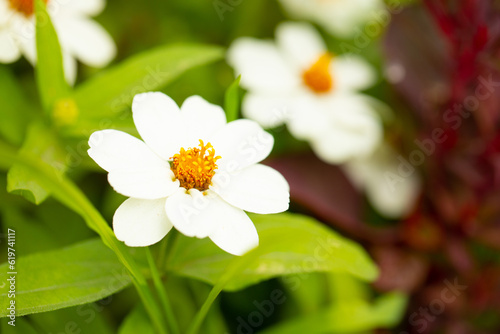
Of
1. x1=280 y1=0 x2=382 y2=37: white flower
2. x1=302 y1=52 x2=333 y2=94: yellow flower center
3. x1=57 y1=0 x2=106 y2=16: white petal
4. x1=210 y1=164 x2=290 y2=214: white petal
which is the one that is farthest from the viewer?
x1=280 y1=0 x2=382 y2=37: white flower

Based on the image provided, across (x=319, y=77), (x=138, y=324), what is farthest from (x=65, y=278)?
(x=319, y=77)

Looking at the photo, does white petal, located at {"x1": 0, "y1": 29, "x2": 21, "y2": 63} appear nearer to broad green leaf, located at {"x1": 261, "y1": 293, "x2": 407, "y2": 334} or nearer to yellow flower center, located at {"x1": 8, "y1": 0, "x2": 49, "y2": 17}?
yellow flower center, located at {"x1": 8, "y1": 0, "x2": 49, "y2": 17}

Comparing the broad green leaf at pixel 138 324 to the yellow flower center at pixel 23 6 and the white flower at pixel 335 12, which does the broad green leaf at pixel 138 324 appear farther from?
the white flower at pixel 335 12

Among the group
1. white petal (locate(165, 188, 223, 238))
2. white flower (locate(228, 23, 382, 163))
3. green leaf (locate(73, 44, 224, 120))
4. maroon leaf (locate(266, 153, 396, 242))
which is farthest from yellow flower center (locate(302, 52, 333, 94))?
white petal (locate(165, 188, 223, 238))

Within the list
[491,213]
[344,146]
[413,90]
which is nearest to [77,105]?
[344,146]

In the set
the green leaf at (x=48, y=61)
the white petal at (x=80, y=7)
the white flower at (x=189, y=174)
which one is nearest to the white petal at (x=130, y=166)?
the white flower at (x=189, y=174)

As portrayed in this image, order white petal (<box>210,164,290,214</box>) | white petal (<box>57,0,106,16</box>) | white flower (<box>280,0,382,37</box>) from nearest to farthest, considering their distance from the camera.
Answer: white petal (<box>210,164,290,214</box>) < white petal (<box>57,0,106,16</box>) < white flower (<box>280,0,382,37</box>)
